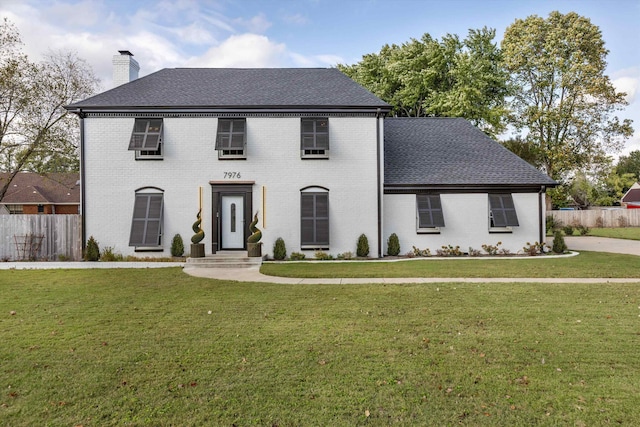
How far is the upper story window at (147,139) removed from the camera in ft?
47.9

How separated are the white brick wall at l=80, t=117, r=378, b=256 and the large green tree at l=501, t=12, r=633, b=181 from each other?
70.3 feet

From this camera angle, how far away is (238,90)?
16.2 meters

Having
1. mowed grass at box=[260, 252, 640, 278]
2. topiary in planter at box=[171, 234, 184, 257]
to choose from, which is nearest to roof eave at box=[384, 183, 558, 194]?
mowed grass at box=[260, 252, 640, 278]

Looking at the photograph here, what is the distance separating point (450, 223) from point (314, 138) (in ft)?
21.4

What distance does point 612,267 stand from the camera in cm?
1168

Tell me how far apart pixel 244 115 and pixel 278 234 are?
4898 millimetres

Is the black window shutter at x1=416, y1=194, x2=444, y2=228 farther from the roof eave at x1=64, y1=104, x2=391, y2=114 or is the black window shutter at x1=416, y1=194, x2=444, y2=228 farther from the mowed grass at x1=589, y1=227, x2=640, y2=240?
the mowed grass at x1=589, y1=227, x2=640, y2=240

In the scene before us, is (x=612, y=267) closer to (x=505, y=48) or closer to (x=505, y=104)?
(x=505, y=104)

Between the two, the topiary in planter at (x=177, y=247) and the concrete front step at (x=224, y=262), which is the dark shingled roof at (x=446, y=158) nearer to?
the concrete front step at (x=224, y=262)

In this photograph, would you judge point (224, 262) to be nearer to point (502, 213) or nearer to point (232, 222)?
point (232, 222)

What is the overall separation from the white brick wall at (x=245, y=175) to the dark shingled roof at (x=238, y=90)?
0.73 metres

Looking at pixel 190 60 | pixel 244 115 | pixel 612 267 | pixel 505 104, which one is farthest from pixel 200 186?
pixel 505 104

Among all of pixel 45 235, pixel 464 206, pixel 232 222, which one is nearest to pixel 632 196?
pixel 464 206

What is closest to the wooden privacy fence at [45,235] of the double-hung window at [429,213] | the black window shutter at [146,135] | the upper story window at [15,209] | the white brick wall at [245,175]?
the white brick wall at [245,175]
